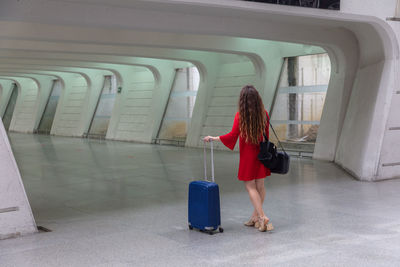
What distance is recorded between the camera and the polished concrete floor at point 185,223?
5160 millimetres

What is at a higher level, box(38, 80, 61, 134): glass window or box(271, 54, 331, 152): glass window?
box(271, 54, 331, 152): glass window

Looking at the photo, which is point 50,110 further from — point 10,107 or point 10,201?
point 10,201

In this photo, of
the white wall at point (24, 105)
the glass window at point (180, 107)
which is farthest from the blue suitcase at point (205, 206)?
the white wall at point (24, 105)

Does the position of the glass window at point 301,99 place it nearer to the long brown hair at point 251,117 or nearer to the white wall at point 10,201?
the long brown hair at point 251,117

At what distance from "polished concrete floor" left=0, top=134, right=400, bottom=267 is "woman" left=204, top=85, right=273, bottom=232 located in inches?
14.8

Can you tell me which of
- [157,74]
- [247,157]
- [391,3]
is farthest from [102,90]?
[247,157]

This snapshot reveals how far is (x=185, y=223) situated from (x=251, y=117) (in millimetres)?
1662

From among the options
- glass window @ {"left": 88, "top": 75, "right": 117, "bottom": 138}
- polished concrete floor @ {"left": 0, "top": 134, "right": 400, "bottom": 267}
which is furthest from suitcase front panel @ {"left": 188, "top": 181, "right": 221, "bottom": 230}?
glass window @ {"left": 88, "top": 75, "right": 117, "bottom": 138}

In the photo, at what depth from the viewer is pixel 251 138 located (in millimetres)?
6117

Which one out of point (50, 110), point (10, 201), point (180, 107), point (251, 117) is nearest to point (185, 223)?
point (251, 117)

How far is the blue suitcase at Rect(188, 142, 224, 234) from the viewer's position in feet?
19.7

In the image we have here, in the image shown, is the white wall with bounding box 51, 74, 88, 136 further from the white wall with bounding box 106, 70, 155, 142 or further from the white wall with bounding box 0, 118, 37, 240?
the white wall with bounding box 0, 118, 37, 240

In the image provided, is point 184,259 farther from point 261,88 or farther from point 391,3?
point 261,88

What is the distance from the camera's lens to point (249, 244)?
5625 millimetres
